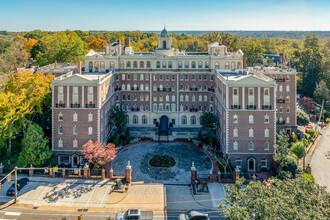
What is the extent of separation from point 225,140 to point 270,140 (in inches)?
328

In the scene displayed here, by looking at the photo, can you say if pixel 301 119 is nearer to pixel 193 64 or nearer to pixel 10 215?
pixel 193 64

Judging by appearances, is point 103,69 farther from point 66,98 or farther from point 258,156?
point 258,156

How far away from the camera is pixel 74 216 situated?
129ft

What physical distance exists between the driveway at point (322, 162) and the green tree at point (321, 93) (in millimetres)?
17802

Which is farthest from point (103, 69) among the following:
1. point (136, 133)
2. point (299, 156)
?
point (299, 156)

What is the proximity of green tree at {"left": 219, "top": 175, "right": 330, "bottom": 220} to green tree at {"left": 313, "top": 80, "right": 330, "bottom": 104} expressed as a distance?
70.5 m

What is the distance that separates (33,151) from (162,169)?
77.4 feet

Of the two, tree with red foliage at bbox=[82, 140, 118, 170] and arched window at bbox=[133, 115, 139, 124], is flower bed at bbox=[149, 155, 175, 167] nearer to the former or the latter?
tree with red foliage at bbox=[82, 140, 118, 170]

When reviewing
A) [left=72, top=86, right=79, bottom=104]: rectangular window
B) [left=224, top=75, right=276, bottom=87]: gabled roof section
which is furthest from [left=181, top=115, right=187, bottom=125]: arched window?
[left=72, top=86, right=79, bottom=104]: rectangular window

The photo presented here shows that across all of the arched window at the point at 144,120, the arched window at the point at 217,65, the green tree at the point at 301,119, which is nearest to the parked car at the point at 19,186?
the arched window at the point at 144,120

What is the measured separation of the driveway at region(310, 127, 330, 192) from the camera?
173 feet

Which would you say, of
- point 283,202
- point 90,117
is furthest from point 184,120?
point 283,202

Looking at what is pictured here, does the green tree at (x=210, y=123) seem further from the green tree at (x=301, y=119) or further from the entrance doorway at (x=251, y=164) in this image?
the green tree at (x=301, y=119)

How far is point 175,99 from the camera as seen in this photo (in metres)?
75.3
